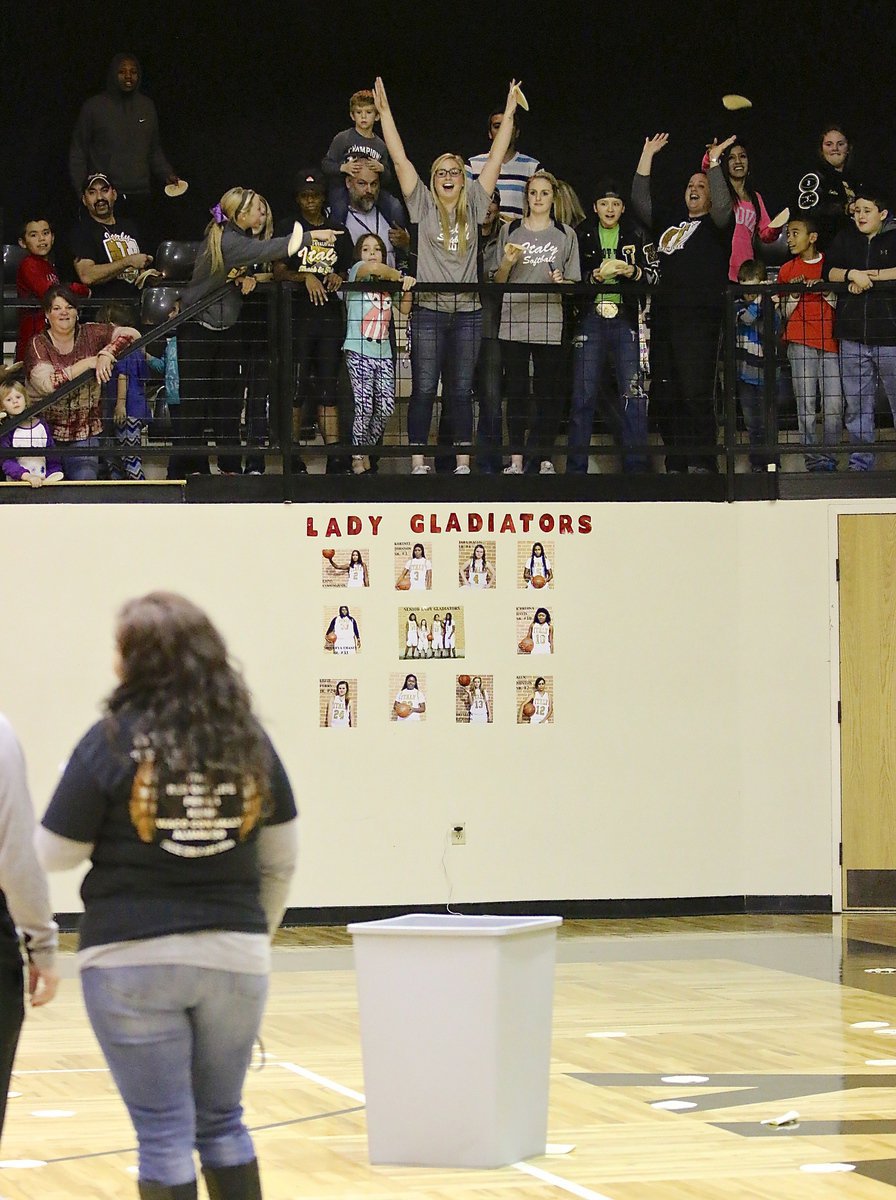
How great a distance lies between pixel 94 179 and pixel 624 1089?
7298 mm

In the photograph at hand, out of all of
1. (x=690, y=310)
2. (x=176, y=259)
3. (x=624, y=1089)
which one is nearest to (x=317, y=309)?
(x=176, y=259)

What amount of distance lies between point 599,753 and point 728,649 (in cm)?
102

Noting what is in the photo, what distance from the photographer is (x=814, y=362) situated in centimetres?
1148

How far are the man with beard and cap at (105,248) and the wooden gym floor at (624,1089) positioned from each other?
4.19m

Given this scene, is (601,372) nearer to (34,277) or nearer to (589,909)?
(589,909)

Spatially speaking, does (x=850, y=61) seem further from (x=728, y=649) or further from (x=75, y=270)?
(x=75, y=270)

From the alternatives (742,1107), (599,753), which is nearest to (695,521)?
(599,753)

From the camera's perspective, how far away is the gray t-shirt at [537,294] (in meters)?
11.2

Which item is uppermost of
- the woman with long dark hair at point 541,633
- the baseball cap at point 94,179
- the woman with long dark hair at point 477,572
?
the baseball cap at point 94,179

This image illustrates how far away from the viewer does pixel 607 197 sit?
11555mm

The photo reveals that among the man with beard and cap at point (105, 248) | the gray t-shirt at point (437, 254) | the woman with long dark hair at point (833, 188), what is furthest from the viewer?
the woman with long dark hair at point (833, 188)

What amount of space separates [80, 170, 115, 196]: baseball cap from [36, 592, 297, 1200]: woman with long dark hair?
342 inches

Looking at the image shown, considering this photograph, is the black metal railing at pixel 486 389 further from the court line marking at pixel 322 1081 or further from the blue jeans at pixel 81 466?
the court line marking at pixel 322 1081

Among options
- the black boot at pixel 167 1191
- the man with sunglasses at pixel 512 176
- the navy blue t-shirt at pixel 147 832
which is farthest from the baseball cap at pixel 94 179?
the black boot at pixel 167 1191
